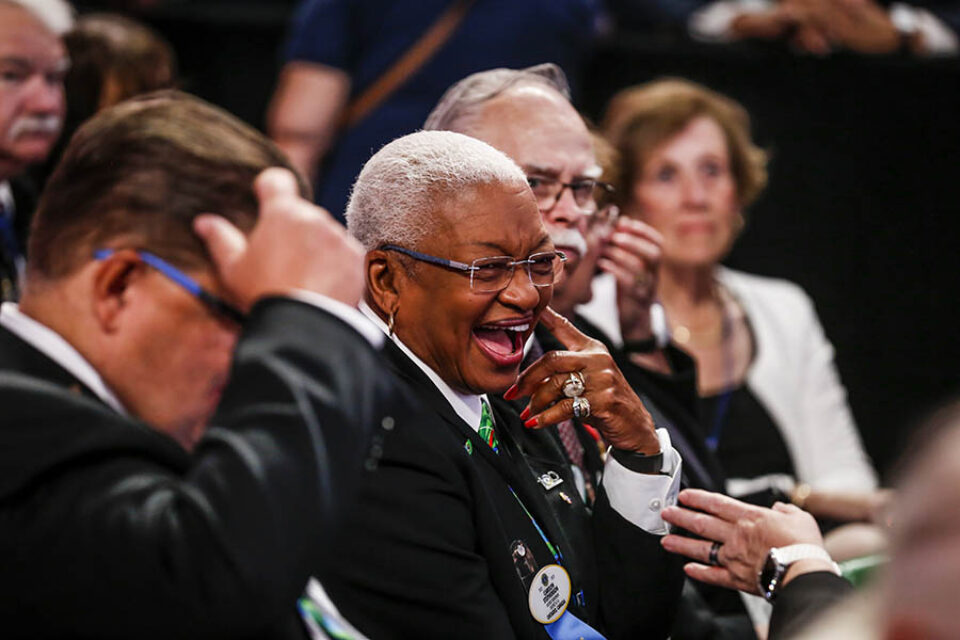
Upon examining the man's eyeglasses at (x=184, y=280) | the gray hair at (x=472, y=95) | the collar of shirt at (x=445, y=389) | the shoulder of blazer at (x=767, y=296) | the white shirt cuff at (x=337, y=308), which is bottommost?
the shoulder of blazer at (x=767, y=296)

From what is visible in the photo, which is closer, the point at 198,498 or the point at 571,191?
the point at 198,498

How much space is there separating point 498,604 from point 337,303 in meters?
0.73

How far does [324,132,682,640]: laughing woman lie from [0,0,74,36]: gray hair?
1.71 m

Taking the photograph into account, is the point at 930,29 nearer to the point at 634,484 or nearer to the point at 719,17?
the point at 719,17

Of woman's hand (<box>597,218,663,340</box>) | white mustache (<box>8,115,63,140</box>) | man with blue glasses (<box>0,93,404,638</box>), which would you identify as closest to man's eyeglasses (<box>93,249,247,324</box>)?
man with blue glasses (<box>0,93,404,638</box>)

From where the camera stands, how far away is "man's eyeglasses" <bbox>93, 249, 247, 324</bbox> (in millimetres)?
1337

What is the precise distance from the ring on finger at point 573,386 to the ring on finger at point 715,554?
1.12 ft

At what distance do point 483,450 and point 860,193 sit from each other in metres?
3.29

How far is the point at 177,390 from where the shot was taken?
1.37m

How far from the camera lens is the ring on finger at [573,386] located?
6.75ft

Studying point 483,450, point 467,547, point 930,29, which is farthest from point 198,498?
point 930,29

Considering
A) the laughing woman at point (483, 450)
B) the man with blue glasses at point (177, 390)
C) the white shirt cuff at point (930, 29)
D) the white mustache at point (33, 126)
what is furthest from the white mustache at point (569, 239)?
the white shirt cuff at point (930, 29)

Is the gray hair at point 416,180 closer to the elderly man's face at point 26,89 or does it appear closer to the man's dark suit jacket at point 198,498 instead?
the man's dark suit jacket at point 198,498

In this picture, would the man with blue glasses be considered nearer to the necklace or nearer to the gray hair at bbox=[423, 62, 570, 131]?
the gray hair at bbox=[423, 62, 570, 131]
